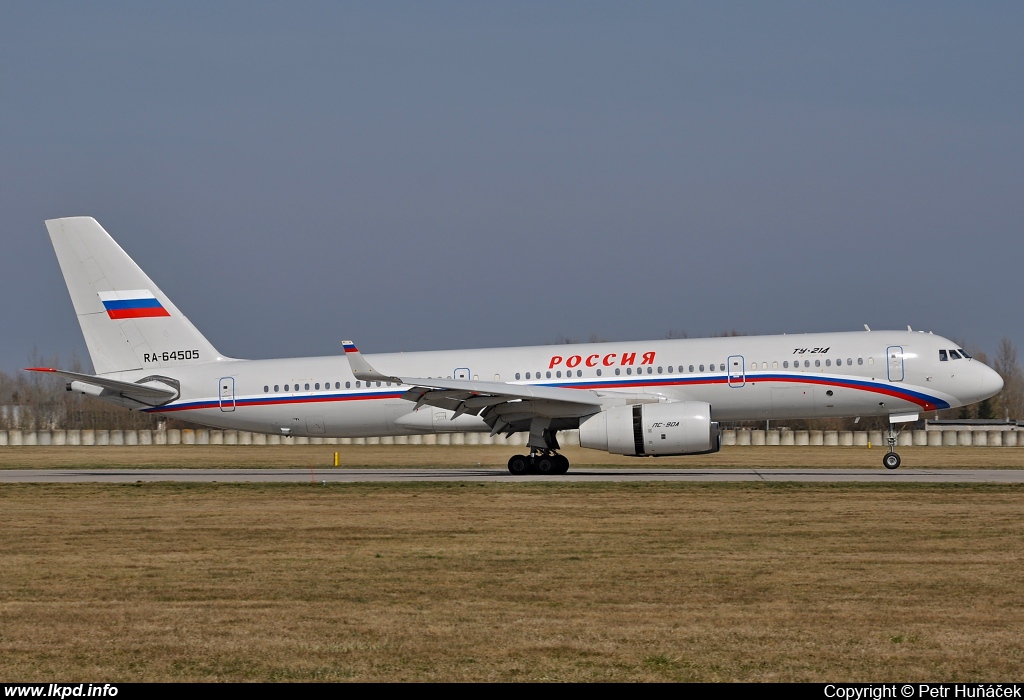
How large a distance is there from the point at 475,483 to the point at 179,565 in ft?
43.6

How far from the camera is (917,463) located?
38.9m

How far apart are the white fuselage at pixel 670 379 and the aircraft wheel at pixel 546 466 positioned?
203 cm

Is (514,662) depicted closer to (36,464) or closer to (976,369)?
(976,369)

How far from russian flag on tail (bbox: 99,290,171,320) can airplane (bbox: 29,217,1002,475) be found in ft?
0.10

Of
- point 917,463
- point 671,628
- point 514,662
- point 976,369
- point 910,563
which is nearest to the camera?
point 514,662

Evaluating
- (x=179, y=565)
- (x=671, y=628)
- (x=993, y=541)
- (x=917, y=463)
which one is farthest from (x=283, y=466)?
(x=671, y=628)

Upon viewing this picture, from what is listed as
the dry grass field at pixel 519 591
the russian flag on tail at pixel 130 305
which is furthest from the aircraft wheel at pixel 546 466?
the russian flag on tail at pixel 130 305

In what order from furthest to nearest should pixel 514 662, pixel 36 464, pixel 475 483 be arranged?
pixel 36 464 → pixel 475 483 → pixel 514 662

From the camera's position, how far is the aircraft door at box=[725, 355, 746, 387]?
3059 centimetres

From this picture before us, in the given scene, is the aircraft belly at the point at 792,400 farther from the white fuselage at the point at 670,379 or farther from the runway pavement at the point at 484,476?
the runway pavement at the point at 484,476

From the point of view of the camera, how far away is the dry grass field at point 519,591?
30.3ft

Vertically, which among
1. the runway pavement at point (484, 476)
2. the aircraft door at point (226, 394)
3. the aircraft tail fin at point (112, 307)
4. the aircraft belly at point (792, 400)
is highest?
the aircraft tail fin at point (112, 307)

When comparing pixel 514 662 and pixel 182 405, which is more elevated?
pixel 182 405

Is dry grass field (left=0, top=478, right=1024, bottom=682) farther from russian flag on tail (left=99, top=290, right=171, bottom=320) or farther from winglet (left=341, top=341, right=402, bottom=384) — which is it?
russian flag on tail (left=99, top=290, right=171, bottom=320)
